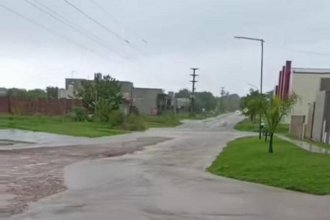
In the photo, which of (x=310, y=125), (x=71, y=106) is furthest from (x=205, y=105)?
(x=310, y=125)

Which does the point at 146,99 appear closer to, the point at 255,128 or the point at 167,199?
the point at 255,128

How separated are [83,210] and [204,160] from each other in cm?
1475

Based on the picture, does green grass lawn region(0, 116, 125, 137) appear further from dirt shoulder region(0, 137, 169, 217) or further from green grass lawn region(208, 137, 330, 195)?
green grass lawn region(208, 137, 330, 195)

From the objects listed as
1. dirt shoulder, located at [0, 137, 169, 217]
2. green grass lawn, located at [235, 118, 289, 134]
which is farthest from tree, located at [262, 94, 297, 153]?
green grass lawn, located at [235, 118, 289, 134]

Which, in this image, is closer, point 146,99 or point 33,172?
point 33,172

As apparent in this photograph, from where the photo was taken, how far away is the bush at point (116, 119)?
6556cm

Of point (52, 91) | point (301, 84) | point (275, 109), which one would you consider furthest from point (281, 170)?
point (52, 91)

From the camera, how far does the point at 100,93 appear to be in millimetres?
78938

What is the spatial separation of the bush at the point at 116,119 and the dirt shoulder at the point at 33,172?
106 ft

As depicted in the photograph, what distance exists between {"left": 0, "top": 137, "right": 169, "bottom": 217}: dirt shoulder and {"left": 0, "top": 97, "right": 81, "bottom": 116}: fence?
39.1 meters

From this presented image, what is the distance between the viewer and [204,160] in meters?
26.3

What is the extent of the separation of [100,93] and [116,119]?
13.9 m

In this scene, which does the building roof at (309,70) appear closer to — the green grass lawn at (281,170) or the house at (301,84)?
the house at (301,84)

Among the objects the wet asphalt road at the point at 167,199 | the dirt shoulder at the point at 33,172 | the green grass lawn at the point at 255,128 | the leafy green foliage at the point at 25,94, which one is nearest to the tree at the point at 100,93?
the leafy green foliage at the point at 25,94
